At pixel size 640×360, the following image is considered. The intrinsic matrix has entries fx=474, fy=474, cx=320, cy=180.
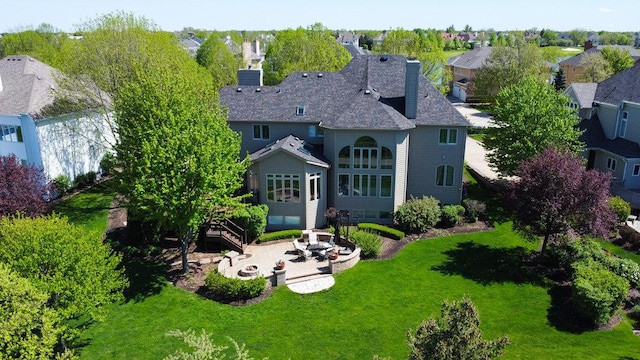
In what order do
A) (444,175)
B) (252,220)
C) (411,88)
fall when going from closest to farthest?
(252,220) < (411,88) < (444,175)

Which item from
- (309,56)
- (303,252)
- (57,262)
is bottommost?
(303,252)

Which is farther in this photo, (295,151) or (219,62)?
(219,62)

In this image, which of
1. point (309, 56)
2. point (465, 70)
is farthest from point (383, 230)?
point (465, 70)

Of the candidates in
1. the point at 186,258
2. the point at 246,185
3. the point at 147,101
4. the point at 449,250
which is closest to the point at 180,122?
the point at 147,101

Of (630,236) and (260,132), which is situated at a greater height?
(260,132)

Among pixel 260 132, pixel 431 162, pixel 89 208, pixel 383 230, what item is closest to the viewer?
pixel 383 230

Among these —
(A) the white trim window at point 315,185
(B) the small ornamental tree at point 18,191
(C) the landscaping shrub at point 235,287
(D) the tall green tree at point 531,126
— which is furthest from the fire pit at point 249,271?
(D) the tall green tree at point 531,126

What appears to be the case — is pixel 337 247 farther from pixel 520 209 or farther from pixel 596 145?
pixel 596 145

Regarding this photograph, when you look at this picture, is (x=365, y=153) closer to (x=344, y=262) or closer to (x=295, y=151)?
(x=295, y=151)
